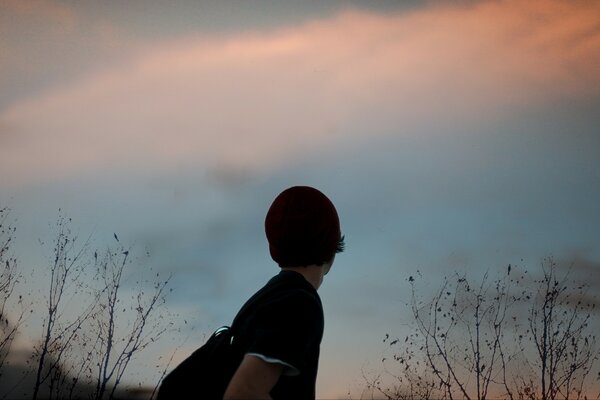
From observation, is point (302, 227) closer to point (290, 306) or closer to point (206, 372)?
point (290, 306)

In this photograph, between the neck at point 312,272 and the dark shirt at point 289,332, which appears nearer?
the dark shirt at point 289,332

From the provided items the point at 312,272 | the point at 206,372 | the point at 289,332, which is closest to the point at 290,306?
the point at 289,332

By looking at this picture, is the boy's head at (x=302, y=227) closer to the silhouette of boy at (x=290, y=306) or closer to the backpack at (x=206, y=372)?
the silhouette of boy at (x=290, y=306)

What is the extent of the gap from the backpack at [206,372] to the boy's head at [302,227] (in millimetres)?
298

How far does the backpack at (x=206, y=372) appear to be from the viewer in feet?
7.37

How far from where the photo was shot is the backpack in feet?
7.37

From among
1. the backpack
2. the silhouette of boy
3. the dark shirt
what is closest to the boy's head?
the silhouette of boy

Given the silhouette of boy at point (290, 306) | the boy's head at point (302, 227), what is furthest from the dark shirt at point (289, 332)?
the boy's head at point (302, 227)

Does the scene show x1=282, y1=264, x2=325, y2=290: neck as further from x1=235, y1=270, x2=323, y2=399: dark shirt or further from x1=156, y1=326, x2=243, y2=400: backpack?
x1=156, y1=326, x2=243, y2=400: backpack

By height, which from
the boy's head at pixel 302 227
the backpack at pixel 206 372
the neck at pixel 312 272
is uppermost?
the boy's head at pixel 302 227

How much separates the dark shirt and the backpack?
6 cm

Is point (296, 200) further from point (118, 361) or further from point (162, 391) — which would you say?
point (118, 361)

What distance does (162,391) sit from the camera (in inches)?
91.7

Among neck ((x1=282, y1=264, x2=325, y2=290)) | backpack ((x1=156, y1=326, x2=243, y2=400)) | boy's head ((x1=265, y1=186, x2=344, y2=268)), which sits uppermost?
boy's head ((x1=265, y1=186, x2=344, y2=268))
